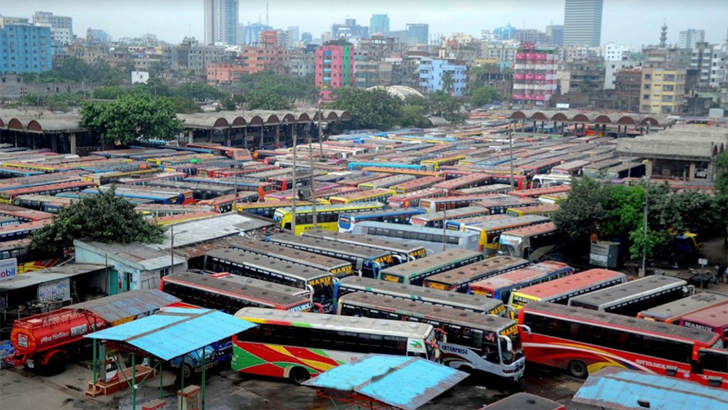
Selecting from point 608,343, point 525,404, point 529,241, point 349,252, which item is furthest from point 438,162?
point 525,404

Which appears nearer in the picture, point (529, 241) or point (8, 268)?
point (8, 268)

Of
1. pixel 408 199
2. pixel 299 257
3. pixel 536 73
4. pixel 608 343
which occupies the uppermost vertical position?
pixel 536 73

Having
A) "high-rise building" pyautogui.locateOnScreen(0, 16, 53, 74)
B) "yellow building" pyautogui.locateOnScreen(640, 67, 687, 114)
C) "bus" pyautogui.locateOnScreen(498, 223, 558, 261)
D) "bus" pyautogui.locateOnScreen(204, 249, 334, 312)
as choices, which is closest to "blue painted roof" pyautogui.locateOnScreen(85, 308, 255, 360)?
"bus" pyautogui.locateOnScreen(204, 249, 334, 312)

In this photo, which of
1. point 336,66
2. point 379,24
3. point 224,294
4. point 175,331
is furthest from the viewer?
point 379,24

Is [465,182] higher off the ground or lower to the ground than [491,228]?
higher

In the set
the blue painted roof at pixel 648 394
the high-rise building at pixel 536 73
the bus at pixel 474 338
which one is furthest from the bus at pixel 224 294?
the high-rise building at pixel 536 73

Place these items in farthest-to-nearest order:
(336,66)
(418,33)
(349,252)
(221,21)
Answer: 1. (418,33)
2. (221,21)
3. (336,66)
4. (349,252)

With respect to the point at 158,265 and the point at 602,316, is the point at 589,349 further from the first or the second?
the point at 158,265

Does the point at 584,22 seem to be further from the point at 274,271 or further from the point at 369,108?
the point at 274,271
